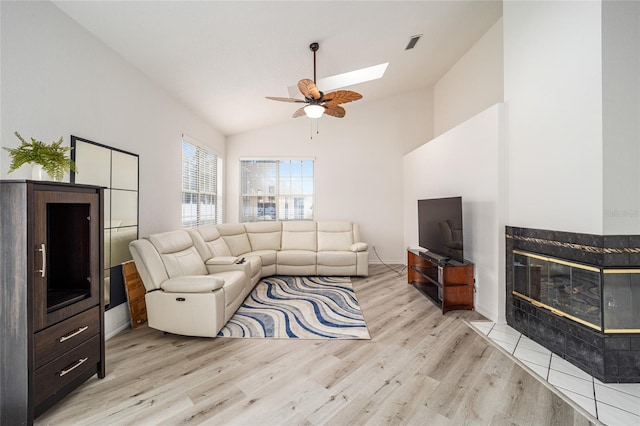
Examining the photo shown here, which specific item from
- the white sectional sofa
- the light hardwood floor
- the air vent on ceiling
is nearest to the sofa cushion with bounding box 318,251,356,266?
the white sectional sofa

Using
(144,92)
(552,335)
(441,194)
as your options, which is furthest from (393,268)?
(144,92)

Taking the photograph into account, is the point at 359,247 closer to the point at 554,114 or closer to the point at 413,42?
the point at 554,114

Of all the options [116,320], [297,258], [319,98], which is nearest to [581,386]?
[319,98]

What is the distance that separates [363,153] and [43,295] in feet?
17.3

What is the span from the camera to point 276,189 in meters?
5.86

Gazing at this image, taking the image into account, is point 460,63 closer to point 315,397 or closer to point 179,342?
point 315,397

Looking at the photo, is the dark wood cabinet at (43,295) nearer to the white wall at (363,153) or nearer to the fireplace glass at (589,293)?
the fireplace glass at (589,293)

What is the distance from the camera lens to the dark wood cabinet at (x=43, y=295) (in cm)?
144

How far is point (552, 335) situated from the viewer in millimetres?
2264

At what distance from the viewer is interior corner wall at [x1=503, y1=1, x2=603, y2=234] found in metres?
1.96

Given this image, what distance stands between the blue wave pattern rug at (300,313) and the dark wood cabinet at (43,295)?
3.93 ft

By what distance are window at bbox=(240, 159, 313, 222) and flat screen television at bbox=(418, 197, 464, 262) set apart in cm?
263

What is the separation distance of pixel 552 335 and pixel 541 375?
1.67ft

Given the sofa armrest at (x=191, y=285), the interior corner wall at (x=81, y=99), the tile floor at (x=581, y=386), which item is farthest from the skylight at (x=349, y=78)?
the tile floor at (x=581, y=386)
